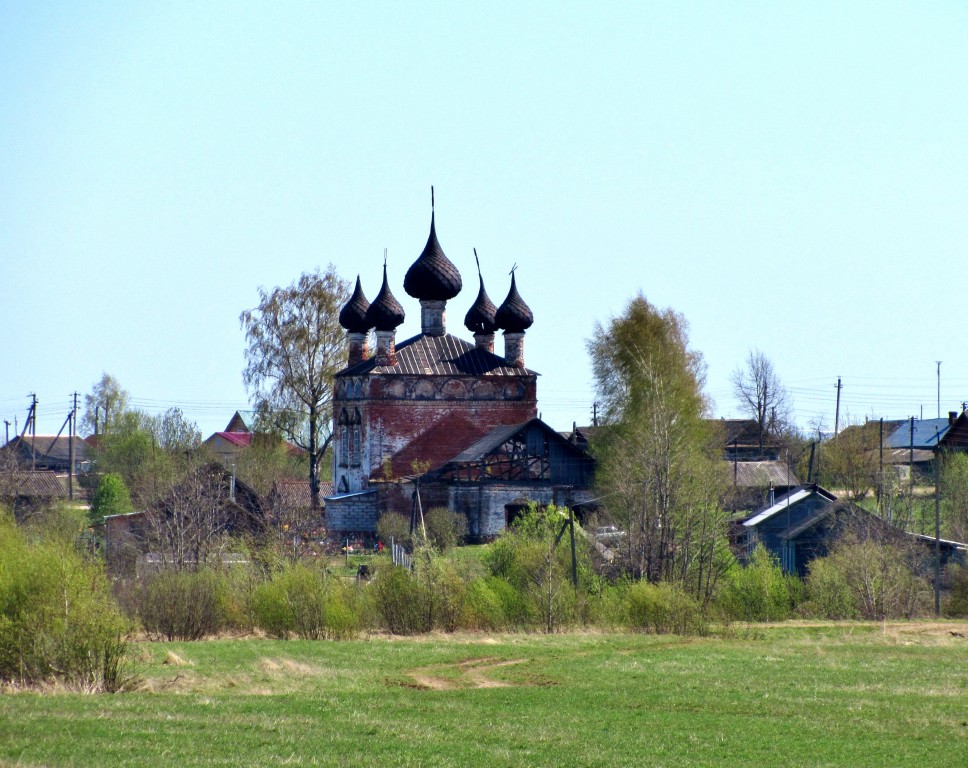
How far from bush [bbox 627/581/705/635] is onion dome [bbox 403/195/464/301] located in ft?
86.9

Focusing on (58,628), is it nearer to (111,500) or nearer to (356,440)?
(356,440)

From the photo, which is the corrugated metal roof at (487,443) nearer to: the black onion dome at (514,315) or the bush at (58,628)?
the black onion dome at (514,315)

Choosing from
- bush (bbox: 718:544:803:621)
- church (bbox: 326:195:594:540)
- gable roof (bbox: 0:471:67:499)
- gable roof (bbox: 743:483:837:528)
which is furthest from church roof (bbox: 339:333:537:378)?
bush (bbox: 718:544:803:621)

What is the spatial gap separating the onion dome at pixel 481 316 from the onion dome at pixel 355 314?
3.96m

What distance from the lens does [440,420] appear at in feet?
169

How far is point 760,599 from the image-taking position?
3303 cm

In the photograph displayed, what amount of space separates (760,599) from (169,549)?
13.9m

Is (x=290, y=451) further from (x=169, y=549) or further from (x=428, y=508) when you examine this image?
(x=169, y=549)

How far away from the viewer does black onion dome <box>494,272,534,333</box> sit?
5334 cm

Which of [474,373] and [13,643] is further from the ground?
[474,373]

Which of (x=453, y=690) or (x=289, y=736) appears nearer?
(x=289, y=736)

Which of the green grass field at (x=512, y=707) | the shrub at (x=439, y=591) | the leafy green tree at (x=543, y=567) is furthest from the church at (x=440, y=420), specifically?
the green grass field at (x=512, y=707)

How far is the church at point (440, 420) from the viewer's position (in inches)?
1842

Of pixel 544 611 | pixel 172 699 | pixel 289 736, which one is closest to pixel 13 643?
pixel 172 699
